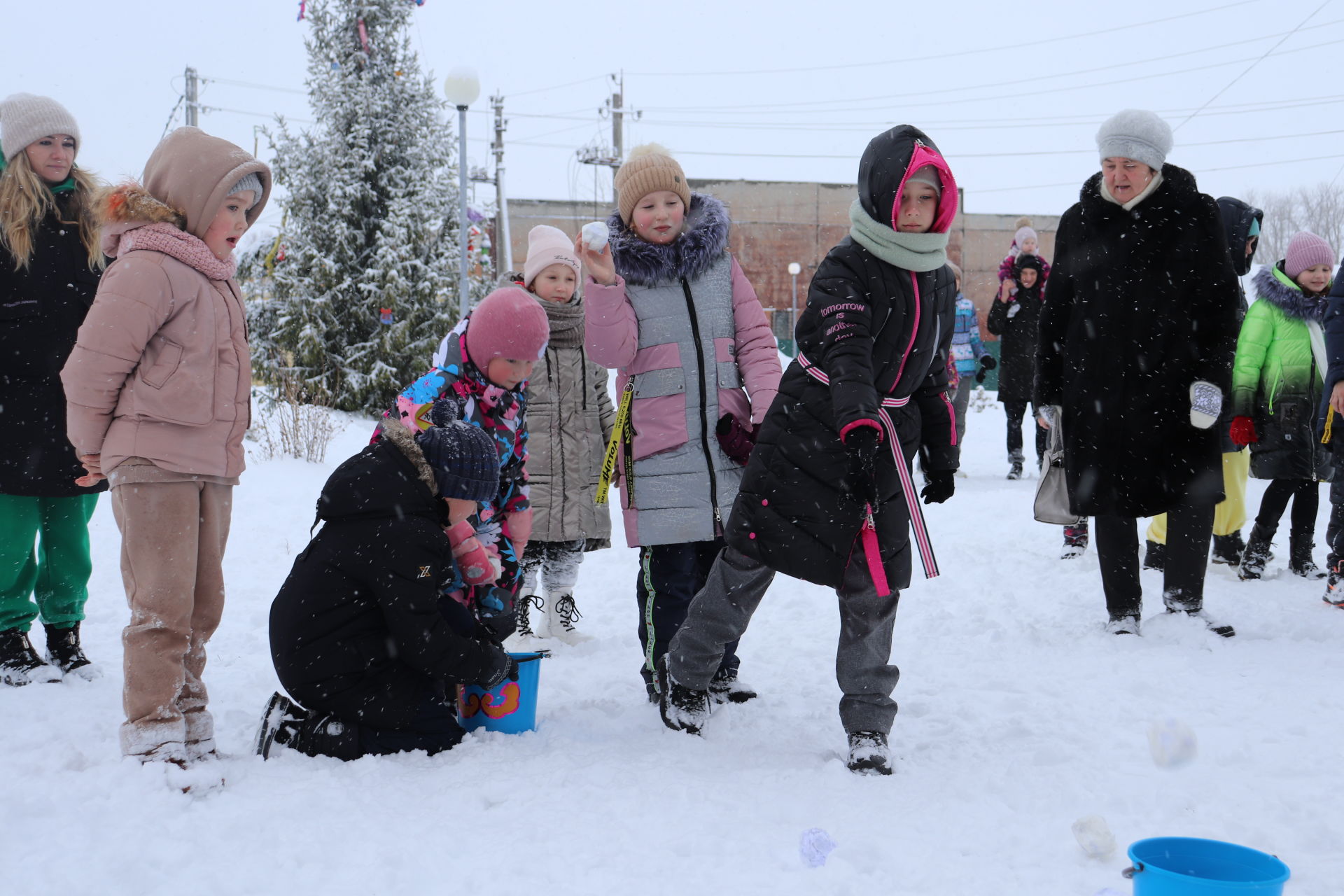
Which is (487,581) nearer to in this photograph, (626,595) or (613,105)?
(626,595)

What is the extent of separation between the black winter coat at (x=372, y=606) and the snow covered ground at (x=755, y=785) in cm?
21

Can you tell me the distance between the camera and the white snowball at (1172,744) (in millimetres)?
3090

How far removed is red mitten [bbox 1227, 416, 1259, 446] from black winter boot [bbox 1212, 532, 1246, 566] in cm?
86

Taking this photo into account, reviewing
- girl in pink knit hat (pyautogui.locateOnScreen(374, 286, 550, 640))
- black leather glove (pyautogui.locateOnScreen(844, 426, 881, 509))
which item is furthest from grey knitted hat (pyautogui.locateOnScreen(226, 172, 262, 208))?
black leather glove (pyautogui.locateOnScreen(844, 426, 881, 509))

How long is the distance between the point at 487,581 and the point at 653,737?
0.76 meters

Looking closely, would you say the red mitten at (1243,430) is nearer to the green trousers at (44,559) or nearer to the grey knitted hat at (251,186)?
the grey knitted hat at (251,186)

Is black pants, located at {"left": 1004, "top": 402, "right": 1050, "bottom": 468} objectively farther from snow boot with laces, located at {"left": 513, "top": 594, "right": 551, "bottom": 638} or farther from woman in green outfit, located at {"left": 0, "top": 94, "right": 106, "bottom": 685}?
woman in green outfit, located at {"left": 0, "top": 94, "right": 106, "bottom": 685}

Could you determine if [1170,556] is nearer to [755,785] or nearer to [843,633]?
[843,633]

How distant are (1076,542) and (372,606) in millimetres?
4626

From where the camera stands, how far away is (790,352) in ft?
88.5

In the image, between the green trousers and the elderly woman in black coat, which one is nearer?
the green trousers

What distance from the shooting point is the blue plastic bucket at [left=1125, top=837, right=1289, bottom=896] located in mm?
1800

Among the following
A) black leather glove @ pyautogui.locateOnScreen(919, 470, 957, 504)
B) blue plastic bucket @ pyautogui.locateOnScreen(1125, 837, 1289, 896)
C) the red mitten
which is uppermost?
the red mitten

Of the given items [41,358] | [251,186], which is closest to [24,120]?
[41,358]
